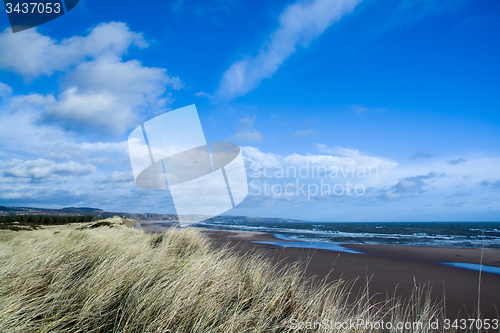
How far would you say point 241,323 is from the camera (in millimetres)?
2357

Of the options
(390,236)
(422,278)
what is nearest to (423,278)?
(422,278)

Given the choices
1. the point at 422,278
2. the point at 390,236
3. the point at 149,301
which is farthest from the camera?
the point at 390,236

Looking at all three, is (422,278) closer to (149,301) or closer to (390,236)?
(149,301)

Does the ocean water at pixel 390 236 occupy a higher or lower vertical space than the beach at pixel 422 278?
lower

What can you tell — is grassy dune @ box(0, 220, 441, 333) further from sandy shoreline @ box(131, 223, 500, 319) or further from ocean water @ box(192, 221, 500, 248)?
ocean water @ box(192, 221, 500, 248)

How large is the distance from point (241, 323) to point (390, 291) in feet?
18.0

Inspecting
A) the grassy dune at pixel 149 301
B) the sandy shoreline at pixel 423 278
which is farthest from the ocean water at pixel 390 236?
the grassy dune at pixel 149 301

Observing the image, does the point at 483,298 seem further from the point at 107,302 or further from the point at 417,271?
the point at 107,302

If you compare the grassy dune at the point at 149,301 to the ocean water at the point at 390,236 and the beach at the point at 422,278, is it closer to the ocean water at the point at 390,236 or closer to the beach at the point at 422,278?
the beach at the point at 422,278

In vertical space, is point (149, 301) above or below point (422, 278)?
above

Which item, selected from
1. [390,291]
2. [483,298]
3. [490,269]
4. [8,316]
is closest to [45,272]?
[8,316]

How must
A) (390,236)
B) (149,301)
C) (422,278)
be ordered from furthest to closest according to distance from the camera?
(390,236) < (422,278) < (149,301)

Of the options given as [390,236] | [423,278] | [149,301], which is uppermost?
[149,301]

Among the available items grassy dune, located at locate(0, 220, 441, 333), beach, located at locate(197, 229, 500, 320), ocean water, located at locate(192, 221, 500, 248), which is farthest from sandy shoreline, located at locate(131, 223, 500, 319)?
grassy dune, located at locate(0, 220, 441, 333)
